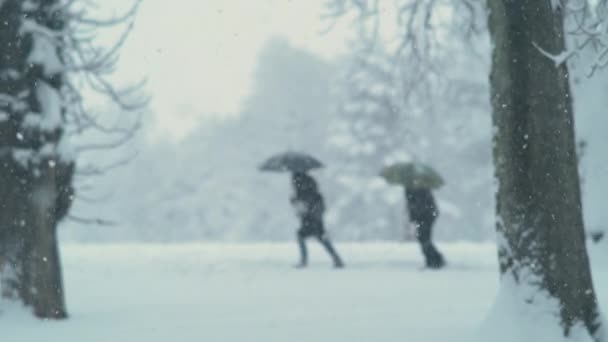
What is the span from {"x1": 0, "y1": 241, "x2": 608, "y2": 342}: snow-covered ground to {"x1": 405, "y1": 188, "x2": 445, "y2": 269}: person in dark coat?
14.7 inches

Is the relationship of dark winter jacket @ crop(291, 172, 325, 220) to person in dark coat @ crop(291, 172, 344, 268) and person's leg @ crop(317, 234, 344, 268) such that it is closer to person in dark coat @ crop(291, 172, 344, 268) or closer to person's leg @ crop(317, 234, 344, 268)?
person in dark coat @ crop(291, 172, 344, 268)

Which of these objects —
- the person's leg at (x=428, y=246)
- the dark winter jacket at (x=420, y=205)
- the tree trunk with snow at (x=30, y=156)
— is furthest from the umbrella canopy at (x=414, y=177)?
the tree trunk with snow at (x=30, y=156)

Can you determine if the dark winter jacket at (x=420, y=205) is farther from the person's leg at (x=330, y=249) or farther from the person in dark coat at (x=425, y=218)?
the person's leg at (x=330, y=249)

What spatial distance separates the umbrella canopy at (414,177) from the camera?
15.0 m

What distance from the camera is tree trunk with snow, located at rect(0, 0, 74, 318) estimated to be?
9016mm

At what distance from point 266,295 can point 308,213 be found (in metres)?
4.05

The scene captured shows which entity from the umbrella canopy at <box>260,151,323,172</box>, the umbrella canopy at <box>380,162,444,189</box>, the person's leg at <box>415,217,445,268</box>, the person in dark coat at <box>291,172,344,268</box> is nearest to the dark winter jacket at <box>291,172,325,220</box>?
the person in dark coat at <box>291,172,344,268</box>

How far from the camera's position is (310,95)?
43938mm

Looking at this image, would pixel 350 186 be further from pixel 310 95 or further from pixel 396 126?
pixel 310 95

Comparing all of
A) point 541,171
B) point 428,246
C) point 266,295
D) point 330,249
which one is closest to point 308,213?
point 330,249

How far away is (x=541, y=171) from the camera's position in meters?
6.77

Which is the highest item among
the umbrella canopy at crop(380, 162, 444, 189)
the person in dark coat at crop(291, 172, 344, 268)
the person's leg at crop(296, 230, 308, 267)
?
the umbrella canopy at crop(380, 162, 444, 189)

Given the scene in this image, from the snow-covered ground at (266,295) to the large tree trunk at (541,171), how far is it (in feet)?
3.08

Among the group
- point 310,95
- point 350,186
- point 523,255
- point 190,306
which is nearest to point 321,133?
point 310,95
